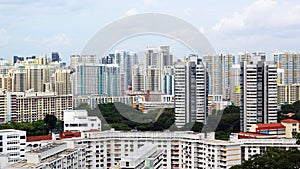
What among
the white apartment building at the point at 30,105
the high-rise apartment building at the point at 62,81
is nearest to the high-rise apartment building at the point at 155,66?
the high-rise apartment building at the point at 62,81

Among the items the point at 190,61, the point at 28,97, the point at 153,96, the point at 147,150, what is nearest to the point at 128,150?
the point at 147,150

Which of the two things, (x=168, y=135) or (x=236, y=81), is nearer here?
(x=168, y=135)

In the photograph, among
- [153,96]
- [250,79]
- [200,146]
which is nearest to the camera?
[200,146]

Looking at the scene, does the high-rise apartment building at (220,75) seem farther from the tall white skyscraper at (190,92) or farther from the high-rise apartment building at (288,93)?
the tall white skyscraper at (190,92)

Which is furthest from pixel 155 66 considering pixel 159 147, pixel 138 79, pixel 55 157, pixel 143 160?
pixel 143 160

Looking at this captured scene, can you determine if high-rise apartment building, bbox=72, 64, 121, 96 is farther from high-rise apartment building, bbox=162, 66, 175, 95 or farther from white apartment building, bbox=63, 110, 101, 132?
white apartment building, bbox=63, 110, 101, 132

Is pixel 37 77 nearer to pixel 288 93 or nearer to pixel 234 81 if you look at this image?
pixel 234 81

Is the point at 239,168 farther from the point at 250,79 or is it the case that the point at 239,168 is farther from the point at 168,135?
the point at 250,79
